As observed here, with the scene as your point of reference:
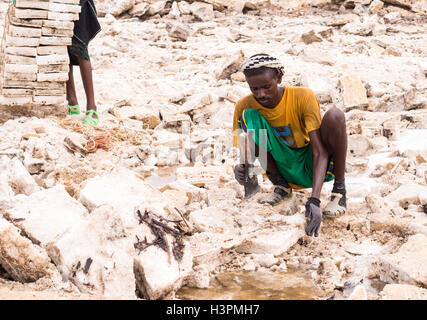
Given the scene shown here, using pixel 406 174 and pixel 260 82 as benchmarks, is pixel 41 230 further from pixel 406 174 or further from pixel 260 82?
pixel 406 174

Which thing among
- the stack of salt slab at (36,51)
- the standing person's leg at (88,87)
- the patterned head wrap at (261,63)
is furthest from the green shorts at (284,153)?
the stack of salt slab at (36,51)

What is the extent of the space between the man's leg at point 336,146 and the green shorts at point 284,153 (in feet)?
0.25

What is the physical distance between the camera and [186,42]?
988cm

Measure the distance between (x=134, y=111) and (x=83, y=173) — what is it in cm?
193

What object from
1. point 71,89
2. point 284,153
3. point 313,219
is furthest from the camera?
point 71,89

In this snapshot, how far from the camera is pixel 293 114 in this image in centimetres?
272

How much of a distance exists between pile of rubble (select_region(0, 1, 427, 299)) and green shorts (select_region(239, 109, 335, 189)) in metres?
0.20

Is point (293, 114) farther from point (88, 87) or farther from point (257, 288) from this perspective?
point (88, 87)

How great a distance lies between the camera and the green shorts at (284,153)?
2848 millimetres

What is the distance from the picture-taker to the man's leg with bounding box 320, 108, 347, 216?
2578 millimetres

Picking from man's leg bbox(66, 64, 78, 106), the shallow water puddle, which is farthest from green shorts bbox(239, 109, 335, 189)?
man's leg bbox(66, 64, 78, 106)

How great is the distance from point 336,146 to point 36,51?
3035 millimetres

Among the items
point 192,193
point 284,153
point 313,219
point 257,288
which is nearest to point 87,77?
point 192,193
